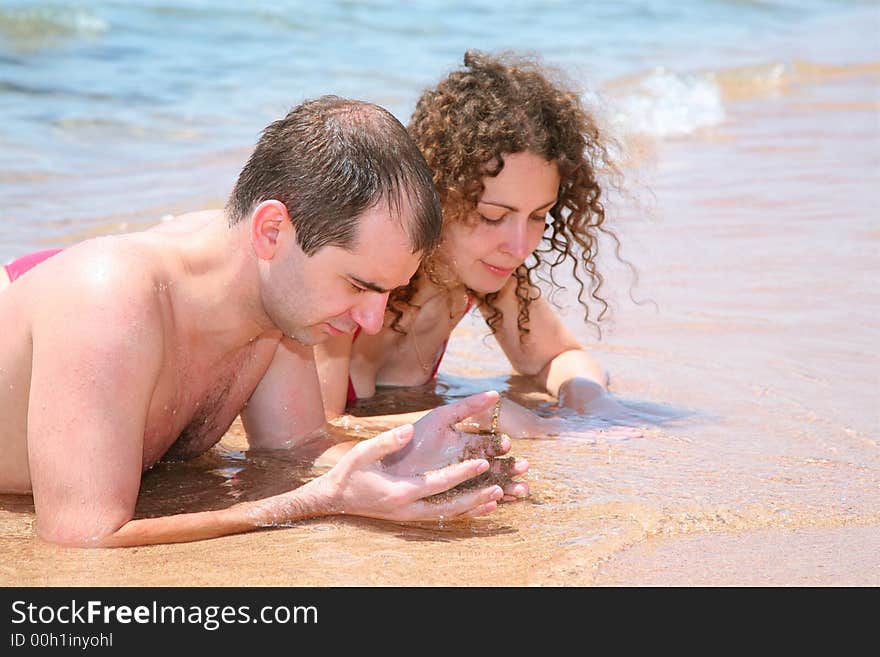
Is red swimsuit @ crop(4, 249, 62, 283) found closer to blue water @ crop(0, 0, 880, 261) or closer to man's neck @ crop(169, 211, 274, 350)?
man's neck @ crop(169, 211, 274, 350)

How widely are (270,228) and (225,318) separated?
0.39 metres

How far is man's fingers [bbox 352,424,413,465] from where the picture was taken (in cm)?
323

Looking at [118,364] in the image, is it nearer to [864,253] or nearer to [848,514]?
[848,514]

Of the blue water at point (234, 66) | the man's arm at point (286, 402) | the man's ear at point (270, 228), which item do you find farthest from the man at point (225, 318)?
the blue water at point (234, 66)

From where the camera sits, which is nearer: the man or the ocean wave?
the man

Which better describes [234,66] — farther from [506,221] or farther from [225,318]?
[225,318]

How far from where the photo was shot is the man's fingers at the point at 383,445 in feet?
10.6

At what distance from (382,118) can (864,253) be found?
13.1ft

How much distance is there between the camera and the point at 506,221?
4645 mm

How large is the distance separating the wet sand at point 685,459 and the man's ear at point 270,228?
2.62 ft

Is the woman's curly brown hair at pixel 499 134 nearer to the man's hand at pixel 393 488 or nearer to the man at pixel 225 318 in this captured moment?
the man at pixel 225 318

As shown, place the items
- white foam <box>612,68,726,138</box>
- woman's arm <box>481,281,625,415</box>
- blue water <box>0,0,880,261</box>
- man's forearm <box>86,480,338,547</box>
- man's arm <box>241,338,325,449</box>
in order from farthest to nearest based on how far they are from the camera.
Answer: white foam <box>612,68,726,138</box> < blue water <box>0,0,880,261</box> < woman's arm <box>481,281,625,415</box> < man's arm <box>241,338,325,449</box> < man's forearm <box>86,480,338,547</box>

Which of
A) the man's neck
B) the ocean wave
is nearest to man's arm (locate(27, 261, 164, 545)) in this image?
the man's neck
